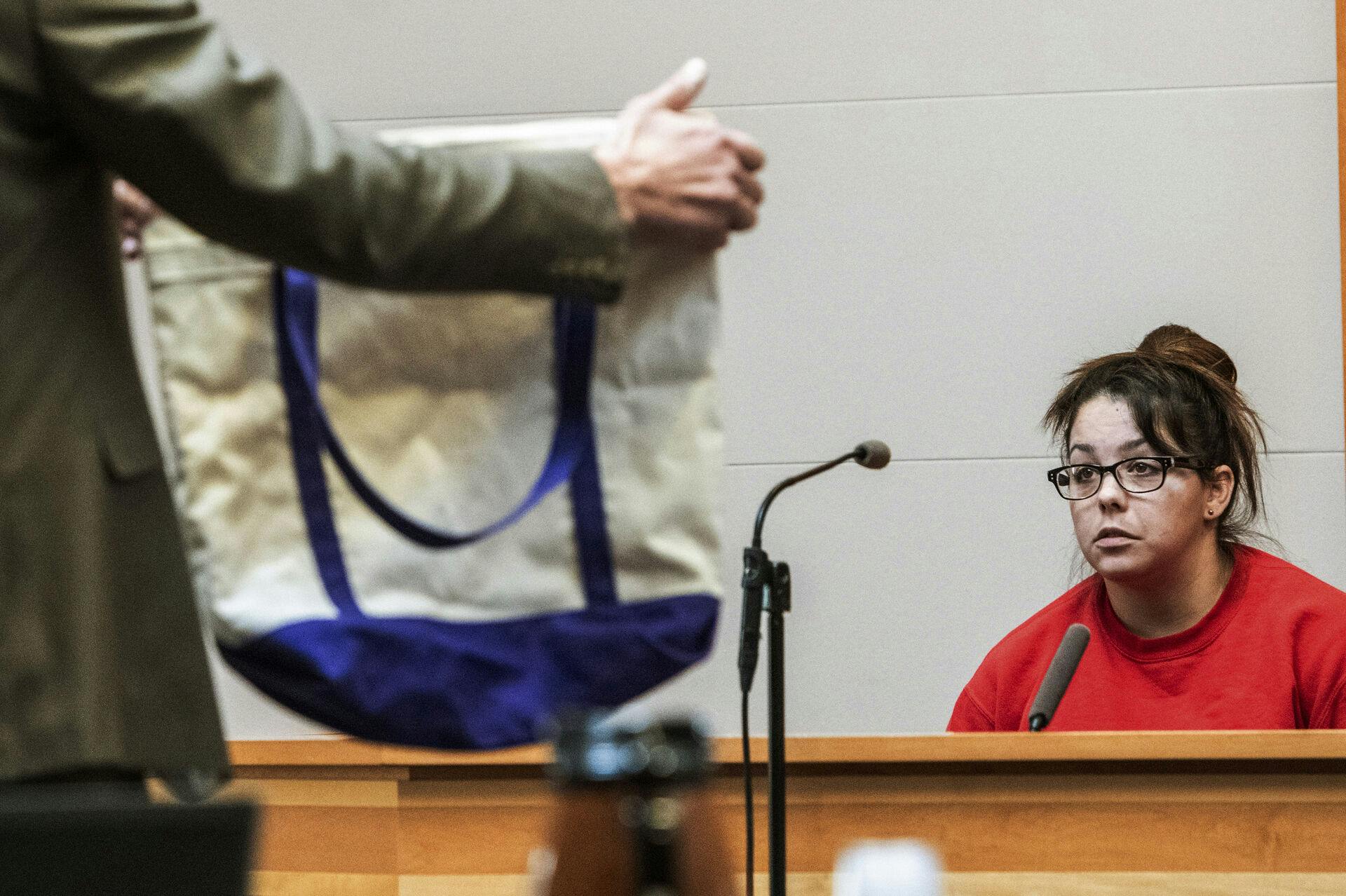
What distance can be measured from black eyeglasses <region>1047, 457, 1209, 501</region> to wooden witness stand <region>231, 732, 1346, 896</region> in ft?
2.16

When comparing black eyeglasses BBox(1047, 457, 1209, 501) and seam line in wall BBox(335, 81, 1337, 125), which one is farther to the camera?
seam line in wall BBox(335, 81, 1337, 125)

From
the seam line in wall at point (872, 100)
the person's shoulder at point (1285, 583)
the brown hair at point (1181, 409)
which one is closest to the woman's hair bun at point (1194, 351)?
the brown hair at point (1181, 409)

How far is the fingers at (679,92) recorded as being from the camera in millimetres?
1000

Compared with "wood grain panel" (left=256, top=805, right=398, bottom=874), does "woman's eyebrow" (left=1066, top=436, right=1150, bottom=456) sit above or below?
above

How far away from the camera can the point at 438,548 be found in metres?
1.00

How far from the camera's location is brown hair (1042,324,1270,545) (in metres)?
2.57

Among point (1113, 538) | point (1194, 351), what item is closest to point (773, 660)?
point (1113, 538)

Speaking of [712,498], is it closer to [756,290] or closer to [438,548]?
[438,548]

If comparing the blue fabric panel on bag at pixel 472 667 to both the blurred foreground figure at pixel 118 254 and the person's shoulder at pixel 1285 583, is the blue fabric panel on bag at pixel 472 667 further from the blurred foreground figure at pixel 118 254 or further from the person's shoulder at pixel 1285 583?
the person's shoulder at pixel 1285 583

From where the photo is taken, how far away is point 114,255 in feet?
3.10

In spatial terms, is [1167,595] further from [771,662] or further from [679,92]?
[679,92]

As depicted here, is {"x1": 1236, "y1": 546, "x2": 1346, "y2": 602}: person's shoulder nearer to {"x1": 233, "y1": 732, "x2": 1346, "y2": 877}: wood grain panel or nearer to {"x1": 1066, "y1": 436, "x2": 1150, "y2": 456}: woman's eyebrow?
{"x1": 1066, "y1": 436, "x2": 1150, "y2": 456}: woman's eyebrow

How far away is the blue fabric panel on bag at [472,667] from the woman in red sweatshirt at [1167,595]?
161cm

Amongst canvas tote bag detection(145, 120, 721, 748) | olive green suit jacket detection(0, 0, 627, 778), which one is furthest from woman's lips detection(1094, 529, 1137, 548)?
olive green suit jacket detection(0, 0, 627, 778)
